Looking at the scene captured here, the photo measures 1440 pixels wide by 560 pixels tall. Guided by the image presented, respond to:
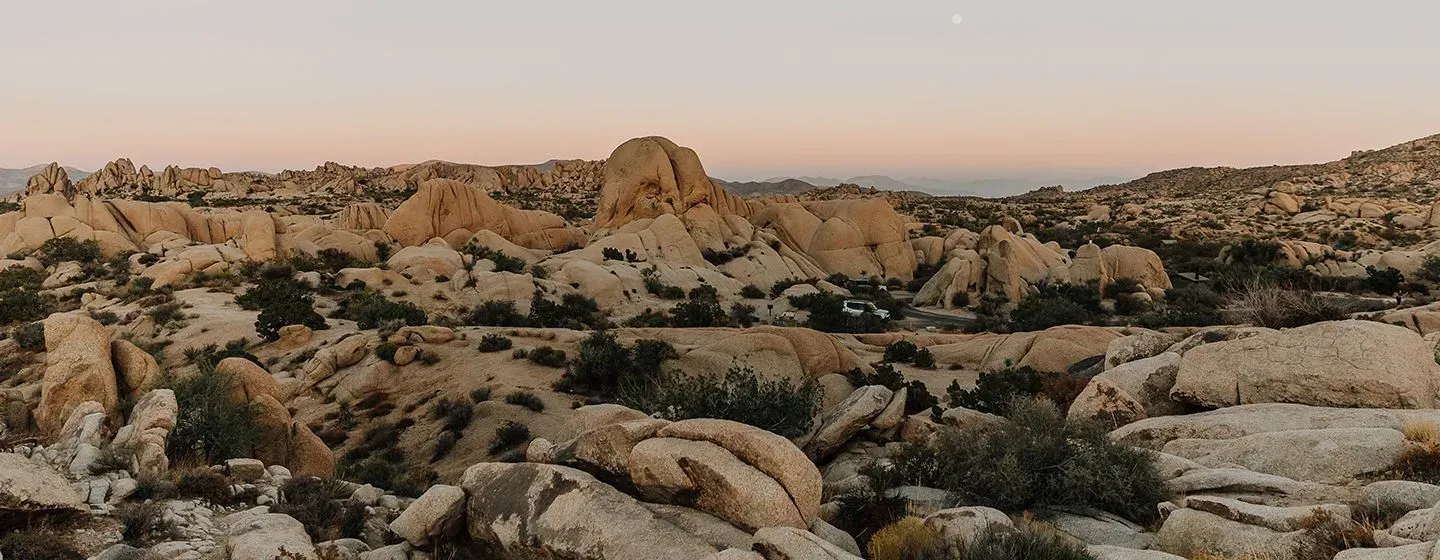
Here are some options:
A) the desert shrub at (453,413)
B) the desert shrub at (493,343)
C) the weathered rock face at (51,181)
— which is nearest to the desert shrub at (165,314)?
the desert shrub at (493,343)

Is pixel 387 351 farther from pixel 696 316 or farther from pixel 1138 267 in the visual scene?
pixel 1138 267

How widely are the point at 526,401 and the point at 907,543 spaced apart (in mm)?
17022

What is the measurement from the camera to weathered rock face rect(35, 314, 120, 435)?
13055 millimetres

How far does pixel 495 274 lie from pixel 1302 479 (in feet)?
125

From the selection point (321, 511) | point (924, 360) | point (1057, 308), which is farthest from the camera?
point (1057, 308)

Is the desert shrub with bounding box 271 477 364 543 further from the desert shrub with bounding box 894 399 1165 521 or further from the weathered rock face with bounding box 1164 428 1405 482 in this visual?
the weathered rock face with bounding box 1164 428 1405 482

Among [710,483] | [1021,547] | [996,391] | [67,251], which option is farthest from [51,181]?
[1021,547]

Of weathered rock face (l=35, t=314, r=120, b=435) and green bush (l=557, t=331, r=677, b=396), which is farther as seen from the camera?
green bush (l=557, t=331, r=677, b=396)

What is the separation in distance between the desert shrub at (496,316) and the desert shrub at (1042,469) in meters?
27.8

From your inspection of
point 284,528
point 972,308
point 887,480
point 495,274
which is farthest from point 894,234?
point 284,528

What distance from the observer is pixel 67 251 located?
4647 cm

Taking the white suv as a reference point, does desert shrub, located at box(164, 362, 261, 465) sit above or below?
above

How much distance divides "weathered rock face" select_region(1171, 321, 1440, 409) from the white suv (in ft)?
85.8

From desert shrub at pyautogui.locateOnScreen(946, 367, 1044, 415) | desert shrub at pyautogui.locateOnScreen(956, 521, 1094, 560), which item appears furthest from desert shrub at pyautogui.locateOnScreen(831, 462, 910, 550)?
desert shrub at pyautogui.locateOnScreen(946, 367, 1044, 415)
